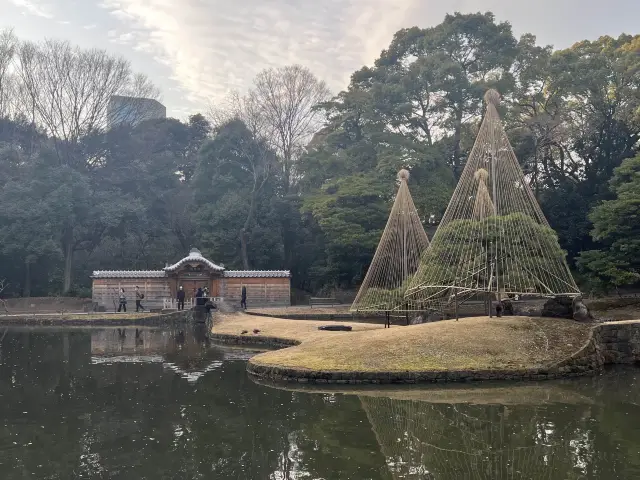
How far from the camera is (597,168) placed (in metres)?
38.3

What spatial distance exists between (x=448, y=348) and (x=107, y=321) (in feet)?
74.8

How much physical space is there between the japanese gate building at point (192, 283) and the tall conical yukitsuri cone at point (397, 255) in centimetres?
1316

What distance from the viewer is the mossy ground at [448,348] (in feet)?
47.9

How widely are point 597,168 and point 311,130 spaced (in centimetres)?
2590

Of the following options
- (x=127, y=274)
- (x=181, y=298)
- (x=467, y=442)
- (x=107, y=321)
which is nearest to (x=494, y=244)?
(x=467, y=442)

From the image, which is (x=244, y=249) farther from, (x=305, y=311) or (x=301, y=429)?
(x=301, y=429)

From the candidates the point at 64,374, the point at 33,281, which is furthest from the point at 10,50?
the point at 64,374

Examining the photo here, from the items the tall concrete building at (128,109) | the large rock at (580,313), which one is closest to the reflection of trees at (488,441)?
the large rock at (580,313)

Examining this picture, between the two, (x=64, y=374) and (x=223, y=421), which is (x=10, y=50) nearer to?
(x=64, y=374)

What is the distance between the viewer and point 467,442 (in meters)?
9.23

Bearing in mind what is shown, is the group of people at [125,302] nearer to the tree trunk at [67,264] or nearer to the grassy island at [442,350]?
the tree trunk at [67,264]

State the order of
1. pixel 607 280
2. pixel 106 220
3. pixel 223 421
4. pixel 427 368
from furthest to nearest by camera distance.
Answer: pixel 106 220 → pixel 607 280 → pixel 427 368 → pixel 223 421

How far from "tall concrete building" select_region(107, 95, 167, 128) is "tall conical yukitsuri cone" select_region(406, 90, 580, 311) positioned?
38.7 meters

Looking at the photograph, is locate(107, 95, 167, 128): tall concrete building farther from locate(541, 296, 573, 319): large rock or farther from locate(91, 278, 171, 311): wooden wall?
locate(541, 296, 573, 319): large rock
